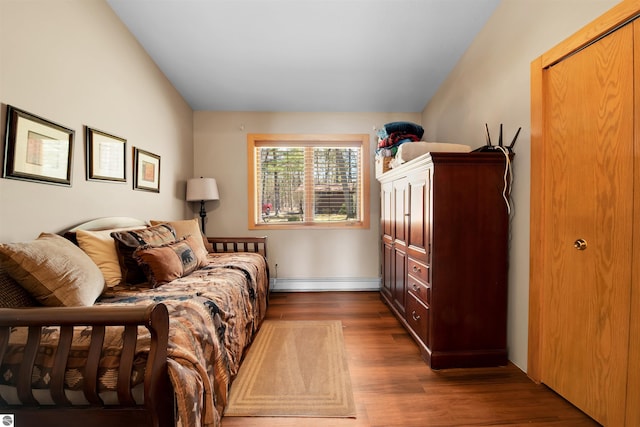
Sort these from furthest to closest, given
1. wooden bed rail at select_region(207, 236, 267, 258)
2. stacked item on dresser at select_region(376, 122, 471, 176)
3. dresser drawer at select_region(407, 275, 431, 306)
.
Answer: wooden bed rail at select_region(207, 236, 267, 258)
stacked item on dresser at select_region(376, 122, 471, 176)
dresser drawer at select_region(407, 275, 431, 306)

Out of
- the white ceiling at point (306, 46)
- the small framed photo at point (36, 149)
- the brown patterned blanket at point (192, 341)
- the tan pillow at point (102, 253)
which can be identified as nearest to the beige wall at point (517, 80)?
the white ceiling at point (306, 46)

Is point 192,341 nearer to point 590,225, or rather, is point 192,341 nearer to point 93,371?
point 93,371

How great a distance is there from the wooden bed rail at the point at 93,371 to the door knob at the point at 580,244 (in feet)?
6.49

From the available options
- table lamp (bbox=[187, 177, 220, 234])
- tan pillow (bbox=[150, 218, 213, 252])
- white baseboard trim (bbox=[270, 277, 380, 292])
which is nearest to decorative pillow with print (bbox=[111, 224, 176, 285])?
tan pillow (bbox=[150, 218, 213, 252])

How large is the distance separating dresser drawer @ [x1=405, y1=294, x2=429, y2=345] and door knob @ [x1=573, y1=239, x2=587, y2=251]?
0.92 meters

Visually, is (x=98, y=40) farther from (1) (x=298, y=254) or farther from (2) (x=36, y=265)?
(1) (x=298, y=254)

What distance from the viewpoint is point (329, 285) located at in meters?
3.49

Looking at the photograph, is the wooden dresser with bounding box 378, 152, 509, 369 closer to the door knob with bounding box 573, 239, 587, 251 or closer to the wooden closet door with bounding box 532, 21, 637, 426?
the wooden closet door with bounding box 532, 21, 637, 426

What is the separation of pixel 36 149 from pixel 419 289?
2.57m

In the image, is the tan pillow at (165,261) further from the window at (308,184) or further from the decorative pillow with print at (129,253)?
the window at (308,184)

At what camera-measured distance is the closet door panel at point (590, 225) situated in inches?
48.0

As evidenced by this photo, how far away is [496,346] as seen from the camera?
1834 mm

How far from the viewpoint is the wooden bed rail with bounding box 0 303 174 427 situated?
0.86m

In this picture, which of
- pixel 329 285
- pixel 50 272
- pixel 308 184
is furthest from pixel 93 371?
pixel 308 184
